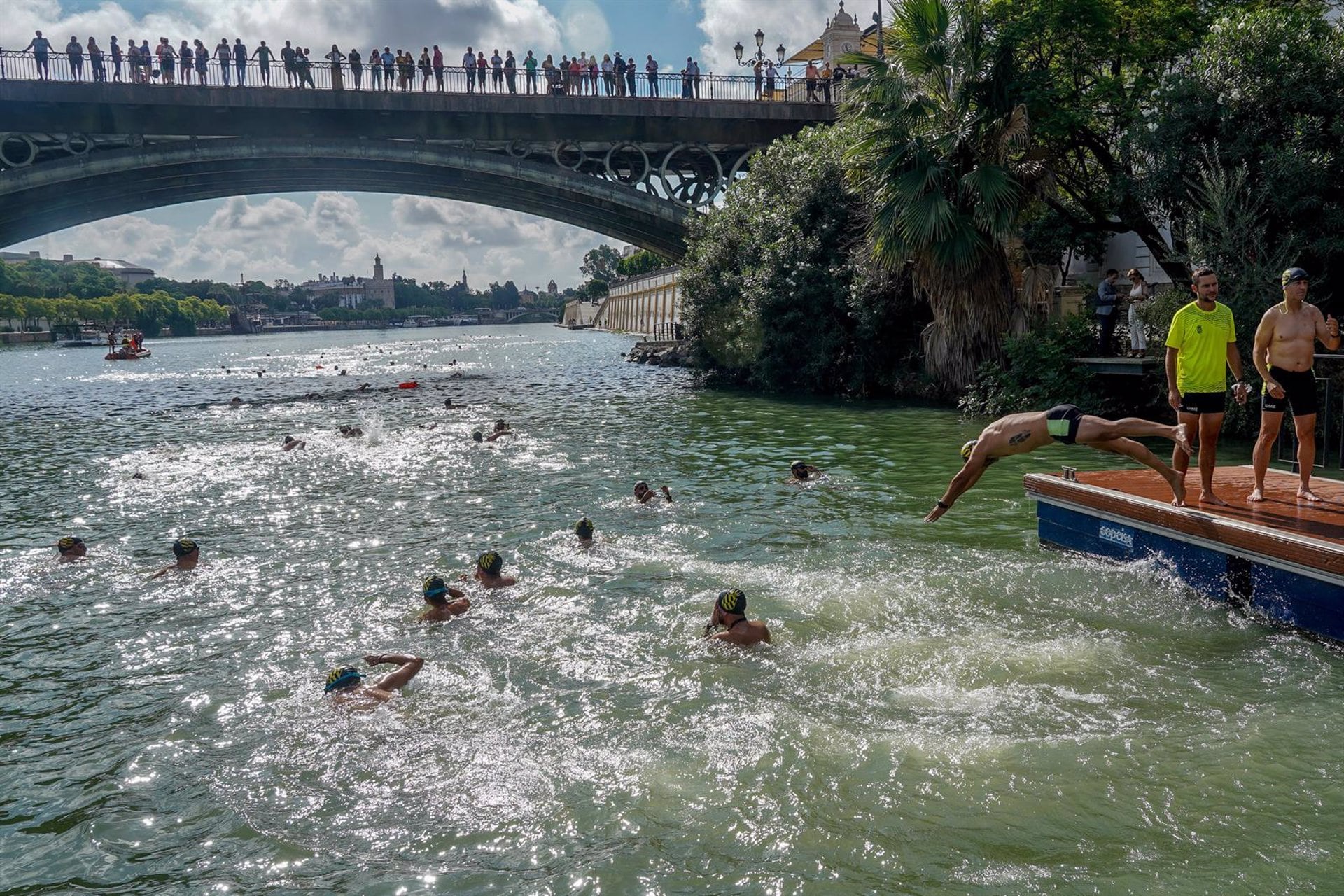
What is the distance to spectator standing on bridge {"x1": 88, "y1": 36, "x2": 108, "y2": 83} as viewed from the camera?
32812 mm

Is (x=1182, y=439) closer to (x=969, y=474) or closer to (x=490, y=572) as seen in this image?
(x=969, y=474)

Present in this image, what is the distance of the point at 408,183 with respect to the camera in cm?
4291

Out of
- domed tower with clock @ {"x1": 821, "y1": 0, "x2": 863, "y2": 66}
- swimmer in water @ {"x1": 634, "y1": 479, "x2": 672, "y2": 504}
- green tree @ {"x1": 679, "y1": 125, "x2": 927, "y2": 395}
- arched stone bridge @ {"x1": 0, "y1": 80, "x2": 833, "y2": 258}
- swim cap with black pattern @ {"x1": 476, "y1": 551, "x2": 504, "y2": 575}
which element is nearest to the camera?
swim cap with black pattern @ {"x1": 476, "y1": 551, "x2": 504, "y2": 575}

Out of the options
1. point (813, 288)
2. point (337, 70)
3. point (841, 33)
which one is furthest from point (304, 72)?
point (841, 33)

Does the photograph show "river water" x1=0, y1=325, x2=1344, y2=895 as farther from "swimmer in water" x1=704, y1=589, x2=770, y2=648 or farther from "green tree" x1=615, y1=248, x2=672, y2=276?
"green tree" x1=615, y1=248, x2=672, y2=276

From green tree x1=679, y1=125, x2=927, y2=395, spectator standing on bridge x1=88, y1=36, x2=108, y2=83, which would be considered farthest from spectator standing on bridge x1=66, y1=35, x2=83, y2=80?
green tree x1=679, y1=125, x2=927, y2=395

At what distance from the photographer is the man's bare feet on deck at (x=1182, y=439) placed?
8258 millimetres

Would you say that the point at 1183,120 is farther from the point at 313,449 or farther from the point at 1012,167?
the point at 313,449

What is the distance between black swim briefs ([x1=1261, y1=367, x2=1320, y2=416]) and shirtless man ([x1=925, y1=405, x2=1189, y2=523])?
0.87 metres

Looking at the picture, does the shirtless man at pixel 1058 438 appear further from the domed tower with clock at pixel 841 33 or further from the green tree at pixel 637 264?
the green tree at pixel 637 264

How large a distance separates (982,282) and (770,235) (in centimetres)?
909

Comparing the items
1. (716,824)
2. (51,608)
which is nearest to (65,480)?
(51,608)

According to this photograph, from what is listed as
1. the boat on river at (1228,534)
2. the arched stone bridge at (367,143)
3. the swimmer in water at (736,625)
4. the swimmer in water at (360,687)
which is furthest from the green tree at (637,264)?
the swimmer in water at (360,687)

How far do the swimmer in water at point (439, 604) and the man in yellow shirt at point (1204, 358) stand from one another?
6.82m
